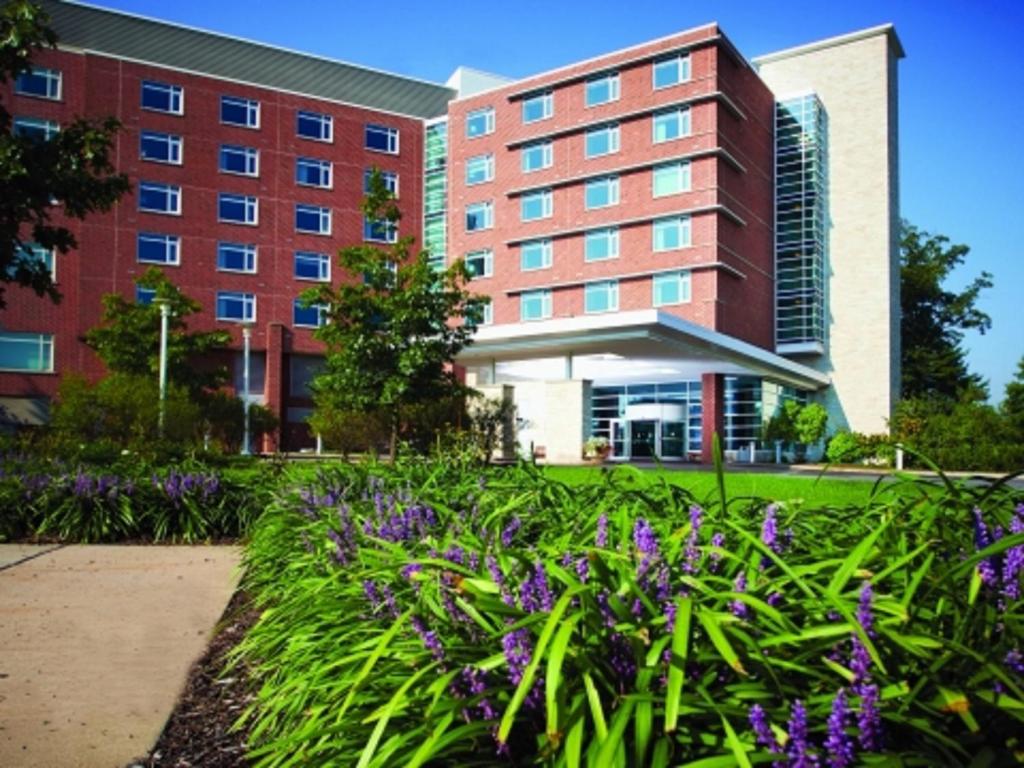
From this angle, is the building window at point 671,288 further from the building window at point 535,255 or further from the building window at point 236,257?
the building window at point 236,257

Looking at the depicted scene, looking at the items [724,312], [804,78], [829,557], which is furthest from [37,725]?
[804,78]

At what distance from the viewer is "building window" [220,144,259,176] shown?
45750 mm

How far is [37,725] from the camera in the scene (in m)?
2.85

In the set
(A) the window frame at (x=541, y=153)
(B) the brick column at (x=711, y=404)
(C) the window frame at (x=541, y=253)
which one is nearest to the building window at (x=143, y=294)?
(C) the window frame at (x=541, y=253)

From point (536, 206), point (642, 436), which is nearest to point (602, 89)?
point (536, 206)

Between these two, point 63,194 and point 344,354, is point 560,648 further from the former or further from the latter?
point 344,354

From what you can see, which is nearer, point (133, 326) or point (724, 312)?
point (133, 326)

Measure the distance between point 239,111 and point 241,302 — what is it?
34.9 feet

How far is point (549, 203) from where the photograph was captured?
4669cm

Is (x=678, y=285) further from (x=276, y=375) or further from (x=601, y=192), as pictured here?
(x=276, y=375)

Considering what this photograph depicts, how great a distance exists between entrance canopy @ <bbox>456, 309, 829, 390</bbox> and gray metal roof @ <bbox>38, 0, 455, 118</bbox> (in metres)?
22.6

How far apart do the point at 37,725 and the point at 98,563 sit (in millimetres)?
3938

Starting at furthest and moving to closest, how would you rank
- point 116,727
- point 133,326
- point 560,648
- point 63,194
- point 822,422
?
point 822,422 < point 133,326 < point 63,194 < point 116,727 < point 560,648

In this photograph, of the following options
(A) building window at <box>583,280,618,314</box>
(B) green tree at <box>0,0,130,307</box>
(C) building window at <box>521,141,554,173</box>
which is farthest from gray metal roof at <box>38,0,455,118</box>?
(B) green tree at <box>0,0,130,307</box>
